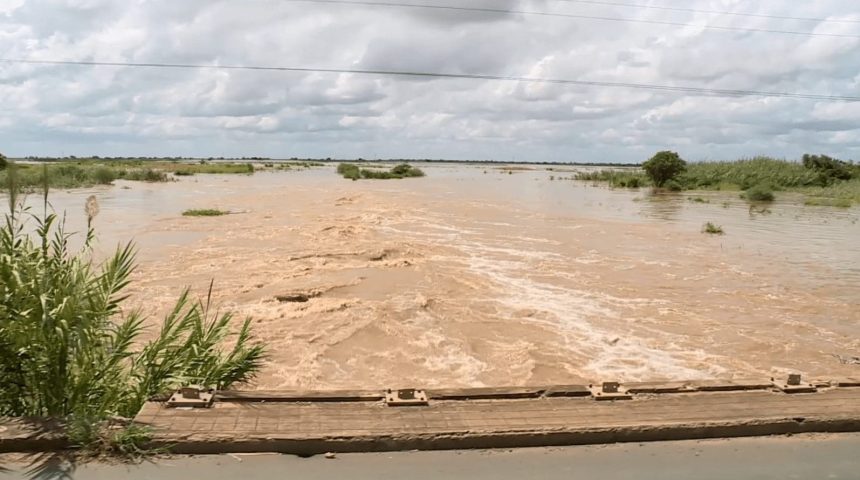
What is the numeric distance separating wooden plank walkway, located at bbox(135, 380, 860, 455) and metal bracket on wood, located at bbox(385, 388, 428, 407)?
0.04 m

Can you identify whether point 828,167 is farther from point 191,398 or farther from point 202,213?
point 191,398

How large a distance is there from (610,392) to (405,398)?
1.23m

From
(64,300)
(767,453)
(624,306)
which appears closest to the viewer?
(767,453)

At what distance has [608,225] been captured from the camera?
81.0 feet

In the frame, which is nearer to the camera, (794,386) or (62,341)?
(62,341)

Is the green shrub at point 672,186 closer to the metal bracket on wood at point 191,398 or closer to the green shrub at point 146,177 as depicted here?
the green shrub at point 146,177

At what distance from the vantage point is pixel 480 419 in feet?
11.5

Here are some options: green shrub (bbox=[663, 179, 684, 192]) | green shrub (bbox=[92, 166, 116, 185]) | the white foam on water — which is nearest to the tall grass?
the white foam on water

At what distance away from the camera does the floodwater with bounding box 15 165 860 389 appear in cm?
801

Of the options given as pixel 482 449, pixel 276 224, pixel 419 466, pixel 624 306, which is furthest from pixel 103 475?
pixel 276 224

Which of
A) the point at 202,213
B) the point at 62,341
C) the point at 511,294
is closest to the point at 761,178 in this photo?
the point at 202,213

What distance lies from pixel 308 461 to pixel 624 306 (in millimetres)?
8924

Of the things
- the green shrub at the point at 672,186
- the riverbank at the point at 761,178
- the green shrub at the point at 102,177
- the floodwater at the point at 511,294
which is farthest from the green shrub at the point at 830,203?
the green shrub at the point at 102,177

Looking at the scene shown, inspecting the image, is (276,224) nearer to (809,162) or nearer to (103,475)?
(103,475)
